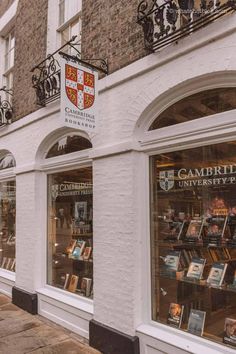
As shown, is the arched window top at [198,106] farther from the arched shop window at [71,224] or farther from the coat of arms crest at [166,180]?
the arched shop window at [71,224]

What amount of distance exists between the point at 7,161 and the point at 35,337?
428 centimetres

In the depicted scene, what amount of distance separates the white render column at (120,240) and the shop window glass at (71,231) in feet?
2.49

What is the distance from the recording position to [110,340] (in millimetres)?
4637

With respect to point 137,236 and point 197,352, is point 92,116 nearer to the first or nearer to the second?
point 137,236

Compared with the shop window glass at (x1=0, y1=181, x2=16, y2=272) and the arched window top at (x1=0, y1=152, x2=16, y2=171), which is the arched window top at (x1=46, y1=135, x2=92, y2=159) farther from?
the shop window glass at (x1=0, y1=181, x2=16, y2=272)

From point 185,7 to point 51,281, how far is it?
4.98m

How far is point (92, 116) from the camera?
181 inches

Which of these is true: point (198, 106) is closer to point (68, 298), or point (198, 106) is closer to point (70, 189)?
point (70, 189)

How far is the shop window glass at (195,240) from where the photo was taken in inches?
158

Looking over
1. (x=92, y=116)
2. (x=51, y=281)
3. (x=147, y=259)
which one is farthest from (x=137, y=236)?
(x=51, y=281)

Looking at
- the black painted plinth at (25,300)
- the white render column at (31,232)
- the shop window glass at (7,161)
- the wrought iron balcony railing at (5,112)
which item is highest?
the wrought iron balcony railing at (5,112)

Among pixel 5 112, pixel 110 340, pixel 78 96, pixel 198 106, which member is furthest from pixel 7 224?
pixel 198 106

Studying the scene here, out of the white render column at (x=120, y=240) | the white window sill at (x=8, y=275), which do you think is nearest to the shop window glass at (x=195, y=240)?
the white render column at (x=120, y=240)

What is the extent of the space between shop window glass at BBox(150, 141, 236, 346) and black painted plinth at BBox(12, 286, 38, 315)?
2.86m
